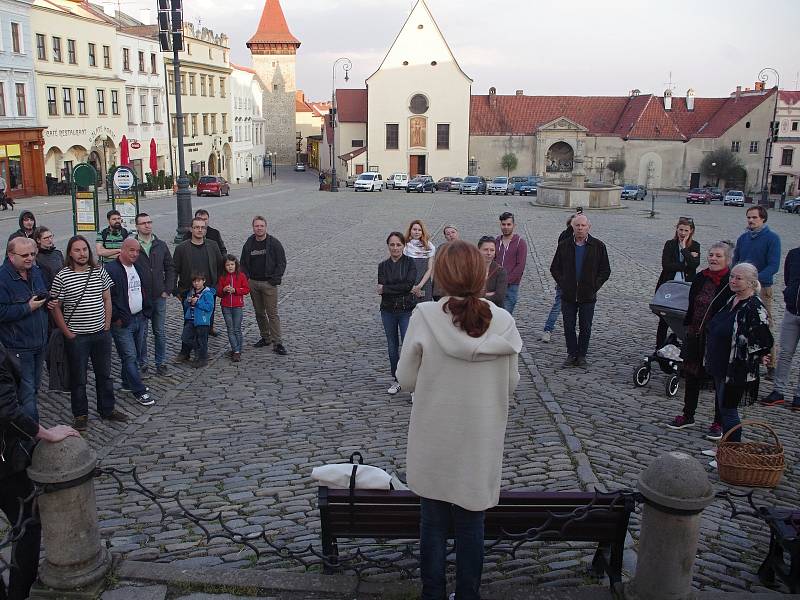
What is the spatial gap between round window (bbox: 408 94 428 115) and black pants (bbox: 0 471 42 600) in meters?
68.9

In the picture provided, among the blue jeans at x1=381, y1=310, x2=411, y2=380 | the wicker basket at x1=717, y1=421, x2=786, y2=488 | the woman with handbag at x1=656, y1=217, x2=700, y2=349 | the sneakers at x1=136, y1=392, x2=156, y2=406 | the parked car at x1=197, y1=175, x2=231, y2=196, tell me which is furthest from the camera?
the parked car at x1=197, y1=175, x2=231, y2=196

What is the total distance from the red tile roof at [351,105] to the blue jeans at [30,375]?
235 ft

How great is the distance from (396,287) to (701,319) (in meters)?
3.16

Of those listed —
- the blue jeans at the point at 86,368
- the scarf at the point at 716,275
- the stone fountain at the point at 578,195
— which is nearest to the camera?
the blue jeans at the point at 86,368

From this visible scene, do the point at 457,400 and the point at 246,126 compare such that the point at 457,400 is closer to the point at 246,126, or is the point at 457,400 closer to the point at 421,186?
the point at 421,186

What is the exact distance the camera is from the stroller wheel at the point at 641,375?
8266 millimetres

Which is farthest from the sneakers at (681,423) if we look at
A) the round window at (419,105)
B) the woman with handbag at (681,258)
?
the round window at (419,105)

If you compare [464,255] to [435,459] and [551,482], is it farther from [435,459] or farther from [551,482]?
[551,482]

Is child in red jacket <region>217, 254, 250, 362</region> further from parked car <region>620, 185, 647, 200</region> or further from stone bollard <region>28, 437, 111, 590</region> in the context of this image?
parked car <region>620, 185, 647, 200</region>

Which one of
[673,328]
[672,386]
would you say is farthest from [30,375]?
[673,328]

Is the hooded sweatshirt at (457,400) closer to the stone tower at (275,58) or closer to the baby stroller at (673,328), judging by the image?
the baby stroller at (673,328)

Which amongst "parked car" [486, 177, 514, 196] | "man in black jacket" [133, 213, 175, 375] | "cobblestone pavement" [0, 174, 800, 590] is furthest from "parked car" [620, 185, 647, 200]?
"man in black jacket" [133, 213, 175, 375]

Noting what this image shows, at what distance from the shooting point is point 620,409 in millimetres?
7520

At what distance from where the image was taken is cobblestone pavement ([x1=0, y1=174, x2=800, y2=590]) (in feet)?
16.0
